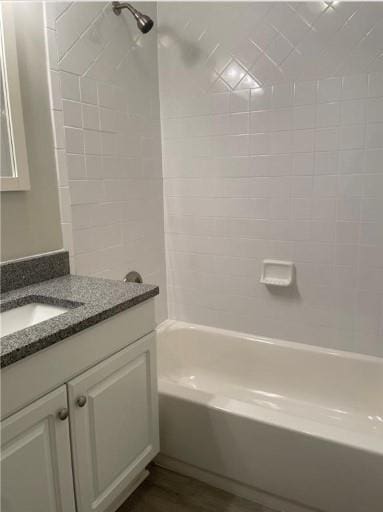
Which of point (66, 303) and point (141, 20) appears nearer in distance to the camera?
point (66, 303)

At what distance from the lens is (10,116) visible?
4.20ft

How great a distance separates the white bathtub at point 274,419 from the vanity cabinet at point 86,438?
245 millimetres

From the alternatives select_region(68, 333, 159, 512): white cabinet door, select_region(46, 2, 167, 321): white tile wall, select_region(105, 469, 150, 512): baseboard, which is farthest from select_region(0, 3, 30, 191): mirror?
select_region(105, 469, 150, 512): baseboard

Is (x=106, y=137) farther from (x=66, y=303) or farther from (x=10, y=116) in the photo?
(x=66, y=303)

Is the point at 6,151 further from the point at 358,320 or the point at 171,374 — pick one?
the point at 358,320

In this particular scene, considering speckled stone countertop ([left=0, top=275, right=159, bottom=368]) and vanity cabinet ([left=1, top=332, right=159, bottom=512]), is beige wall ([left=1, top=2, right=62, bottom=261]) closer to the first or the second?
speckled stone countertop ([left=0, top=275, right=159, bottom=368])

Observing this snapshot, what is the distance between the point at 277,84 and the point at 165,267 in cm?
120

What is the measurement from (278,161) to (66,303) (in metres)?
1.27

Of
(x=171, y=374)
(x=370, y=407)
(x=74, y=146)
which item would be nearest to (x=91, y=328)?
(x=74, y=146)

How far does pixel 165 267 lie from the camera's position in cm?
230

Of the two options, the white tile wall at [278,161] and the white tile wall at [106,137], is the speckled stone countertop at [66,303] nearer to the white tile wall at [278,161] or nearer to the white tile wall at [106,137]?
the white tile wall at [106,137]

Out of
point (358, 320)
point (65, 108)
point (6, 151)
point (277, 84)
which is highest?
point (277, 84)

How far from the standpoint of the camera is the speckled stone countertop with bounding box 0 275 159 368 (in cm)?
88

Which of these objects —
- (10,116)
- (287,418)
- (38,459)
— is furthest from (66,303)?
(287,418)
